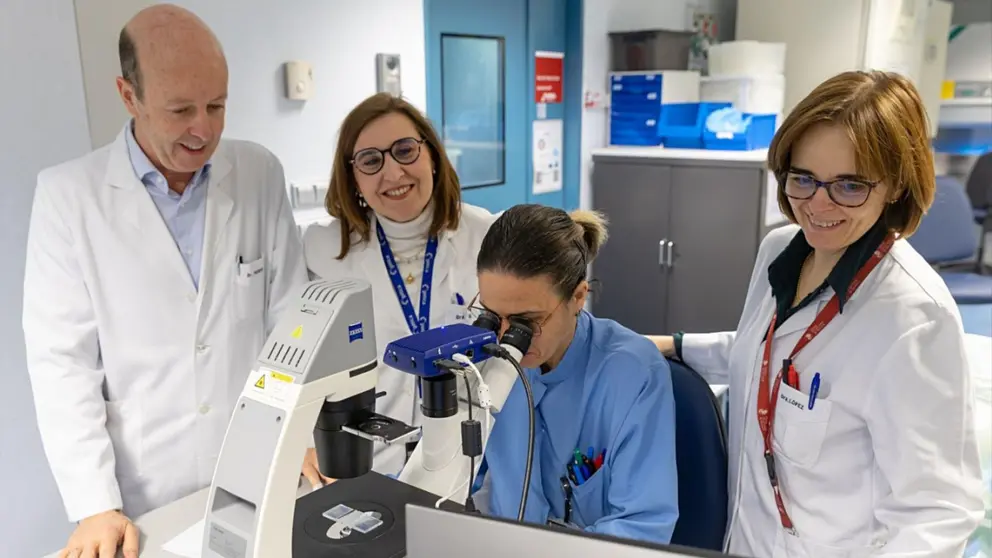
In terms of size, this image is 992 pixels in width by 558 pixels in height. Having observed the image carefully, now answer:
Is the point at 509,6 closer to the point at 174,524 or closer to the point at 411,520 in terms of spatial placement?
the point at 174,524

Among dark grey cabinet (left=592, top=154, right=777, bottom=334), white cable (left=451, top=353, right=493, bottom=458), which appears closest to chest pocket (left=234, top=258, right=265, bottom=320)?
white cable (left=451, top=353, right=493, bottom=458)

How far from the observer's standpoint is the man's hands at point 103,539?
3.98 feet

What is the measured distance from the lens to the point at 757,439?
4.20 ft

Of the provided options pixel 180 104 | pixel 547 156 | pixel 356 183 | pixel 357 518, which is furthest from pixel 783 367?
pixel 547 156

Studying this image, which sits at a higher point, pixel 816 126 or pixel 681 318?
Result: pixel 816 126

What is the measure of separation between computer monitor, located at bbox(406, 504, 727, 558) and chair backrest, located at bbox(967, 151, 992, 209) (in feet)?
17.1

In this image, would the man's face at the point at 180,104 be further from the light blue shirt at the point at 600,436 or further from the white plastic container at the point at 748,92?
the white plastic container at the point at 748,92

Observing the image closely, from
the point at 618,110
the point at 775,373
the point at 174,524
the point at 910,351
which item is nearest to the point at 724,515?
the point at 775,373

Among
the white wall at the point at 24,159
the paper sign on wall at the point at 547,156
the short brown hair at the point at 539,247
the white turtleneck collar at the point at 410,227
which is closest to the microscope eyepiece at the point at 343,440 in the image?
the short brown hair at the point at 539,247

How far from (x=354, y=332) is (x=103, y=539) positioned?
695 millimetres

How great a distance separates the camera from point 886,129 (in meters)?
1.07

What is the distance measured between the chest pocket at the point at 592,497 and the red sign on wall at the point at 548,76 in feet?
9.57

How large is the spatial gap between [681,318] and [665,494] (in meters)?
2.94

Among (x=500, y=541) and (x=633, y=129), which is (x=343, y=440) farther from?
(x=633, y=129)
